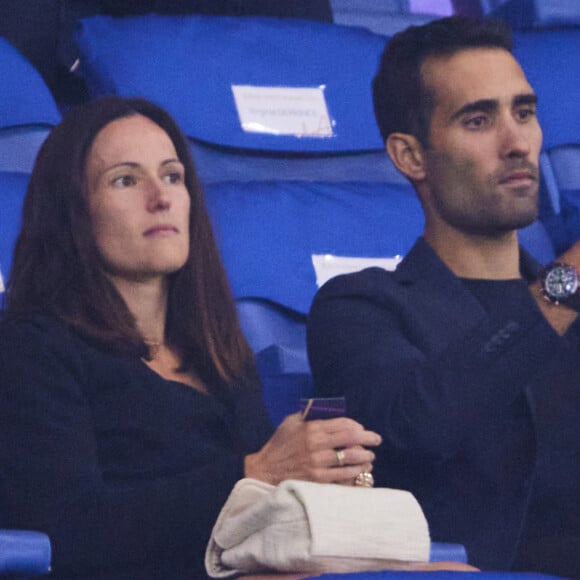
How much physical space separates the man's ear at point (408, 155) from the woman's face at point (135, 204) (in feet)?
0.97

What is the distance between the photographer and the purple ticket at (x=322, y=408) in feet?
3.37

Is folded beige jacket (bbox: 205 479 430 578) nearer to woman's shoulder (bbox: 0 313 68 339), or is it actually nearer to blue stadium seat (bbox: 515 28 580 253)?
woman's shoulder (bbox: 0 313 68 339)

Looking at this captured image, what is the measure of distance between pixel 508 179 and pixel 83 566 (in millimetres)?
650

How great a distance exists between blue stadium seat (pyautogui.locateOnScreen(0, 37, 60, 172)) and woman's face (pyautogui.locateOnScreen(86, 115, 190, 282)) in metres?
0.34

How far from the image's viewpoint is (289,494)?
922 millimetres

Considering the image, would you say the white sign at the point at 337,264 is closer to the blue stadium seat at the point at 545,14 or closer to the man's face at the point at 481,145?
the man's face at the point at 481,145

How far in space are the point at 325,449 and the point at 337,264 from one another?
707 mm

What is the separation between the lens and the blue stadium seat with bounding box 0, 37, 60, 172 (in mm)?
1688

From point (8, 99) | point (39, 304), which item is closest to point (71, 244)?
point (39, 304)

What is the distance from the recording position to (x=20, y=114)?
5.54ft

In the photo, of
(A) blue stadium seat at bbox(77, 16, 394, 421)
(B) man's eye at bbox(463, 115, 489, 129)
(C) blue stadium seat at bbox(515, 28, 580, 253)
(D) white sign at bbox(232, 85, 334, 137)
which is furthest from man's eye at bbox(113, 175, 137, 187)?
(C) blue stadium seat at bbox(515, 28, 580, 253)

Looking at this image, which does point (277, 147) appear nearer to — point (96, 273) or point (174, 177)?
point (174, 177)

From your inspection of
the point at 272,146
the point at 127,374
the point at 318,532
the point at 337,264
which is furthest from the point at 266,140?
the point at 318,532

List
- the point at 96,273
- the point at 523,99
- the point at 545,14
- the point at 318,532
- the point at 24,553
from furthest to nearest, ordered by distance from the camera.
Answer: the point at 545,14
the point at 523,99
the point at 96,273
the point at 24,553
the point at 318,532
